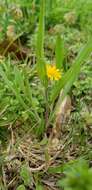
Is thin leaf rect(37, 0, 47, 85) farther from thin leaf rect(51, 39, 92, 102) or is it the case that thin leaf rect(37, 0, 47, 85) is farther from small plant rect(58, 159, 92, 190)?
small plant rect(58, 159, 92, 190)

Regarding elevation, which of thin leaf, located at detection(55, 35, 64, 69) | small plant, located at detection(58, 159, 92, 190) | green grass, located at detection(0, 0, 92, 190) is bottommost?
green grass, located at detection(0, 0, 92, 190)

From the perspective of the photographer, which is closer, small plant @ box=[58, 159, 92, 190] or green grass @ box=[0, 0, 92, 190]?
small plant @ box=[58, 159, 92, 190]

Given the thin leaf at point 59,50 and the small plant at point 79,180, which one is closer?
the small plant at point 79,180

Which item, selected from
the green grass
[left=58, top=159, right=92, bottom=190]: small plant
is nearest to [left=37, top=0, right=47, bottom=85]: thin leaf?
the green grass

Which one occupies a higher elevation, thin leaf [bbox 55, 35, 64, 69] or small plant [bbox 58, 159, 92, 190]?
thin leaf [bbox 55, 35, 64, 69]

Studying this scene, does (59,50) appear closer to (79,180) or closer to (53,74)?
(53,74)

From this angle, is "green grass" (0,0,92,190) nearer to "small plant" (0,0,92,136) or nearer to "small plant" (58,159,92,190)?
"small plant" (0,0,92,136)

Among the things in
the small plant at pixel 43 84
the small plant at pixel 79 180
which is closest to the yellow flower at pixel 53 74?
the small plant at pixel 43 84

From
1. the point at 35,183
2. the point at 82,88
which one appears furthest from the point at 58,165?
the point at 82,88

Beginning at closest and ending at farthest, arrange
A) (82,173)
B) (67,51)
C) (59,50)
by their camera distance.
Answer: (82,173)
(59,50)
(67,51)

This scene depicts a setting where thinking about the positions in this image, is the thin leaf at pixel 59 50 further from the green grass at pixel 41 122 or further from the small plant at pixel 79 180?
the small plant at pixel 79 180

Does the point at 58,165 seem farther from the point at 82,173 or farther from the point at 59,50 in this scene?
the point at 82,173
